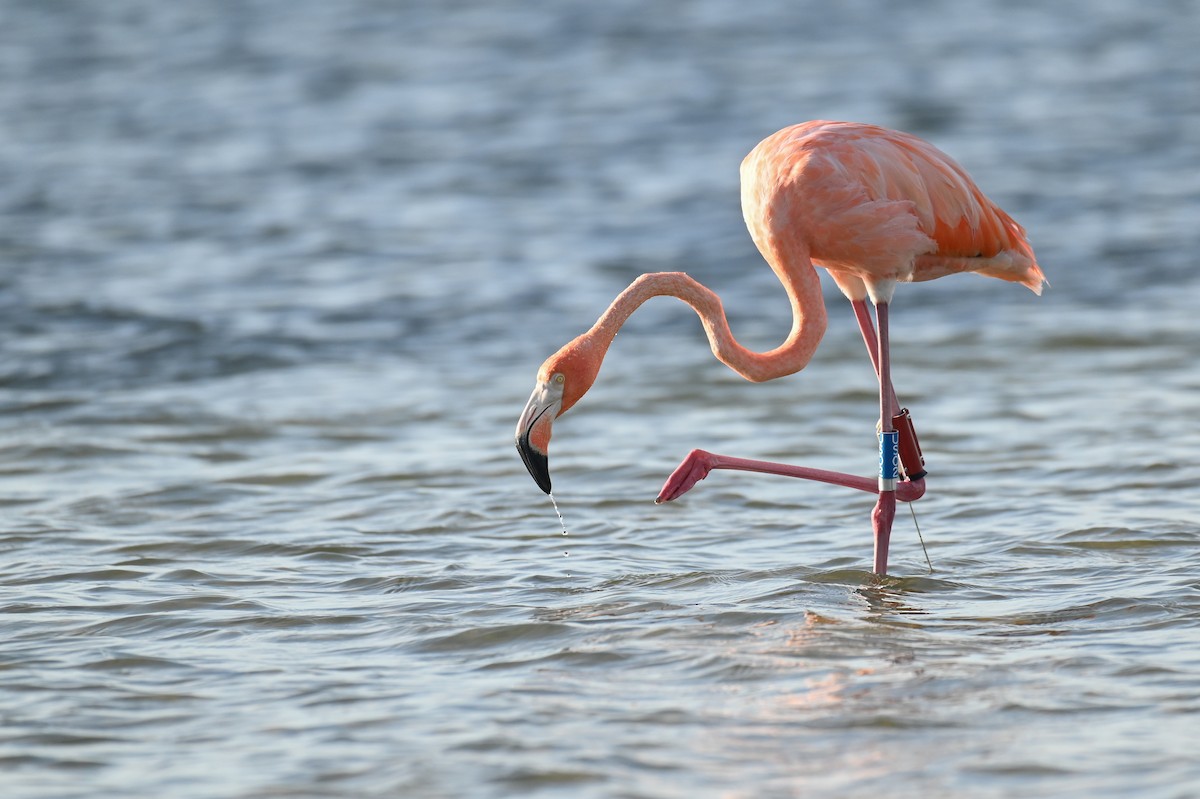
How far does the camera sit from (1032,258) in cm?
701

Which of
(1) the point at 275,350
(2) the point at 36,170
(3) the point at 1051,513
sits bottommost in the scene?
(3) the point at 1051,513

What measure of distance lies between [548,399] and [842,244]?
1316mm

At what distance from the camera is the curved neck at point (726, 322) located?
20.7 ft

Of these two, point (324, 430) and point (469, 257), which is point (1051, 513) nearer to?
point (324, 430)

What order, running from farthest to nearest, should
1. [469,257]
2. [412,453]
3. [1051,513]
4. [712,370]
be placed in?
1. [469,257]
2. [712,370]
3. [412,453]
4. [1051,513]

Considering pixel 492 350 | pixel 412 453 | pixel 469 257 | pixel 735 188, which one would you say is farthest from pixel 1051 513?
pixel 735 188

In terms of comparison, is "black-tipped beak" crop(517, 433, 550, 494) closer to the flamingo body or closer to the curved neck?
the curved neck

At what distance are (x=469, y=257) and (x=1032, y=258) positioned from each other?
24.4 feet

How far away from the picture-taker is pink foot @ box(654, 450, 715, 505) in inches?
252

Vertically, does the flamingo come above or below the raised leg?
above

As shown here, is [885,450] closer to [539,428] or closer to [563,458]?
[539,428]

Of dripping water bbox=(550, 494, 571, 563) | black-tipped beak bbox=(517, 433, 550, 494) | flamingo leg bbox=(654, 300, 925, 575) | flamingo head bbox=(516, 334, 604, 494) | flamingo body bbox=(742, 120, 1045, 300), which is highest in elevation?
flamingo body bbox=(742, 120, 1045, 300)

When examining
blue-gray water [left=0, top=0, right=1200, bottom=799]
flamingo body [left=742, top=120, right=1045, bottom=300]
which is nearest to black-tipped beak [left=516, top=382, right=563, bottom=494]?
blue-gray water [left=0, top=0, right=1200, bottom=799]

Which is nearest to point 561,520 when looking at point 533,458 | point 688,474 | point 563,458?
point 688,474
